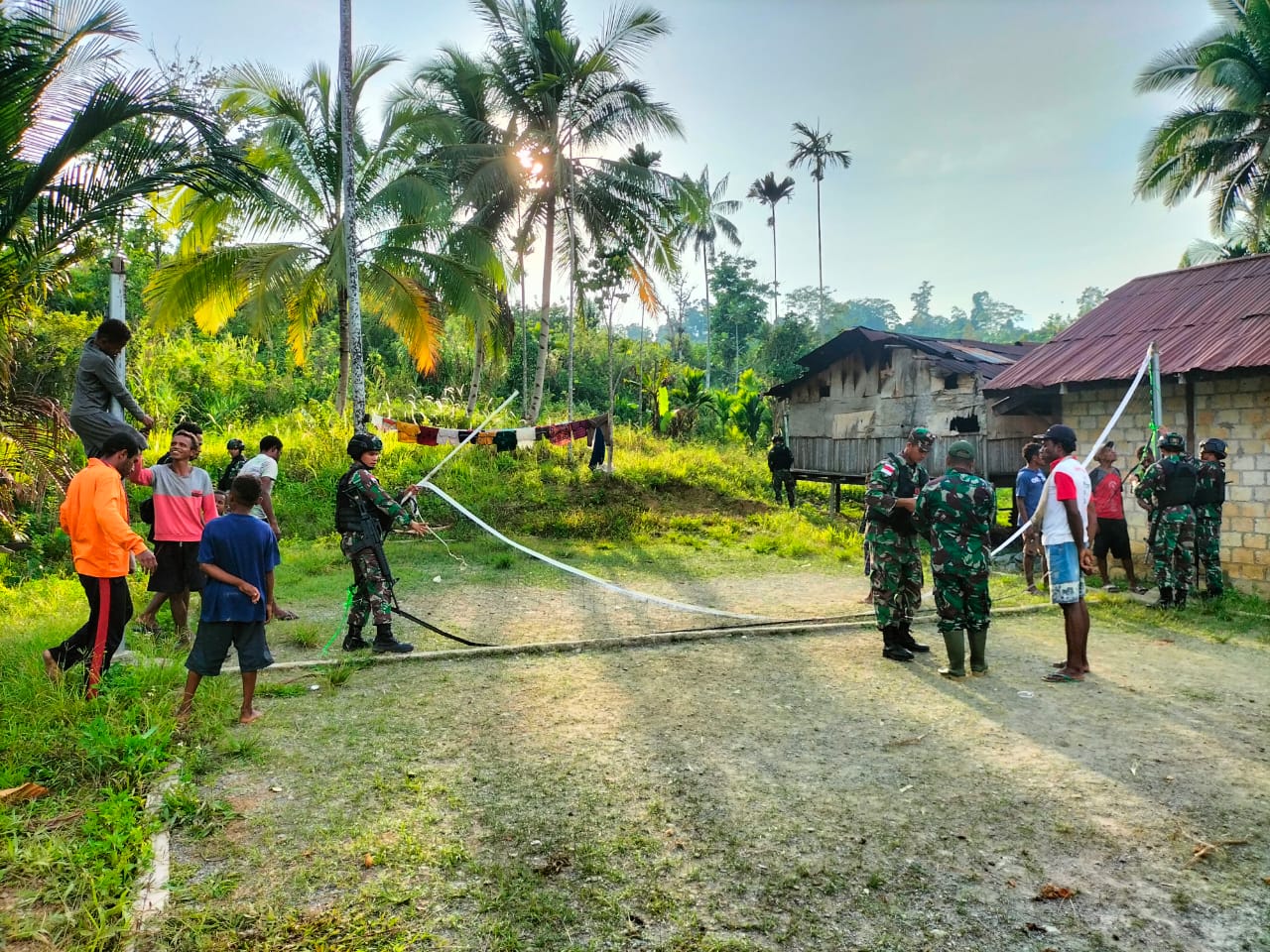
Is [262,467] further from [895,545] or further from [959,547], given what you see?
[959,547]

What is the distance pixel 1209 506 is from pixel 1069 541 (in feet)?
12.4

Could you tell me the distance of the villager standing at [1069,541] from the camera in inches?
214

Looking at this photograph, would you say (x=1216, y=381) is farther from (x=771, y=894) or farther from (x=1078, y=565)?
(x=771, y=894)

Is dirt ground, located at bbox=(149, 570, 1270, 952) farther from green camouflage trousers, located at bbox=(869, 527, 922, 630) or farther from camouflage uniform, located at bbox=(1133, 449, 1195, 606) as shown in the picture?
camouflage uniform, located at bbox=(1133, 449, 1195, 606)

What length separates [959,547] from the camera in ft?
17.8

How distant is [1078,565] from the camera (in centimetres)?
550

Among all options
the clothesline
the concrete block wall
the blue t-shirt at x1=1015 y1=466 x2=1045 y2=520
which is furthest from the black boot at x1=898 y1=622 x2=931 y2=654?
the clothesline

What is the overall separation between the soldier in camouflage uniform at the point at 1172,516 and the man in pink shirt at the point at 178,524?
354 inches

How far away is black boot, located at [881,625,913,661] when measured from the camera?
6.11 meters

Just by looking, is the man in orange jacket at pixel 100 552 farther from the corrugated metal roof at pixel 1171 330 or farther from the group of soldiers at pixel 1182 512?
the corrugated metal roof at pixel 1171 330

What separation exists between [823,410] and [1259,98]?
1207 centimetres

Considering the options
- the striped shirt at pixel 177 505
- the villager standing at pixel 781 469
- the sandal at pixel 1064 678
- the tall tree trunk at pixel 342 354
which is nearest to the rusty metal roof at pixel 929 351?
the villager standing at pixel 781 469

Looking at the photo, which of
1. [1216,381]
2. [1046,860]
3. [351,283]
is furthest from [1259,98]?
[1046,860]

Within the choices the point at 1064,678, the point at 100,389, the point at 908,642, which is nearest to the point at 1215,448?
the point at 1064,678
